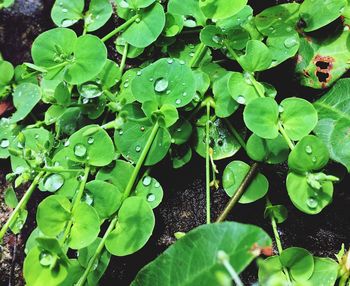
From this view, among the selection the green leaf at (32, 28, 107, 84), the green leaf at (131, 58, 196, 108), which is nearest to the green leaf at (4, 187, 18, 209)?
the green leaf at (32, 28, 107, 84)

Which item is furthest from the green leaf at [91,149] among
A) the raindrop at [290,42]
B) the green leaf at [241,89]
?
the raindrop at [290,42]

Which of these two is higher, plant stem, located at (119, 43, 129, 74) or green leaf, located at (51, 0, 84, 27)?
green leaf, located at (51, 0, 84, 27)

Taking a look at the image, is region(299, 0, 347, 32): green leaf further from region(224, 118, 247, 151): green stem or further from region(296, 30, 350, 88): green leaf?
region(224, 118, 247, 151): green stem

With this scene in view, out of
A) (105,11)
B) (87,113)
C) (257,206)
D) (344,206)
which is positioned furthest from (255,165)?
(105,11)

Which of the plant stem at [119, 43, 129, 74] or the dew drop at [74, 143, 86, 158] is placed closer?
the dew drop at [74, 143, 86, 158]

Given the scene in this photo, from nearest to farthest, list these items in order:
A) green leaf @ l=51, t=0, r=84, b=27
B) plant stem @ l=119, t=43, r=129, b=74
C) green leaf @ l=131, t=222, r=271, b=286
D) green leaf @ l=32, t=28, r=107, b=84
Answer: green leaf @ l=131, t=222, r=271, b=286 → green leaf @ l=32, t=28, r=107, b=84 → plant stem @ l=119, t=43, r=129, b=74 → green leaf @ l=51, t=0, r=84, b=27

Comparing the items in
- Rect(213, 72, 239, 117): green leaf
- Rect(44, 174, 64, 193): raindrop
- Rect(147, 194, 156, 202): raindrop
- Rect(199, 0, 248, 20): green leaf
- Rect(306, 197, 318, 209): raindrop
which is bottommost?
Rect(306, 197, 318, 209): raindrop

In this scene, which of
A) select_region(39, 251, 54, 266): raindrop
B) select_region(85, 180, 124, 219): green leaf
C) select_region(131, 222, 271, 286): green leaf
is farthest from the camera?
select_region(85, 180, 124, 219): green leaf
